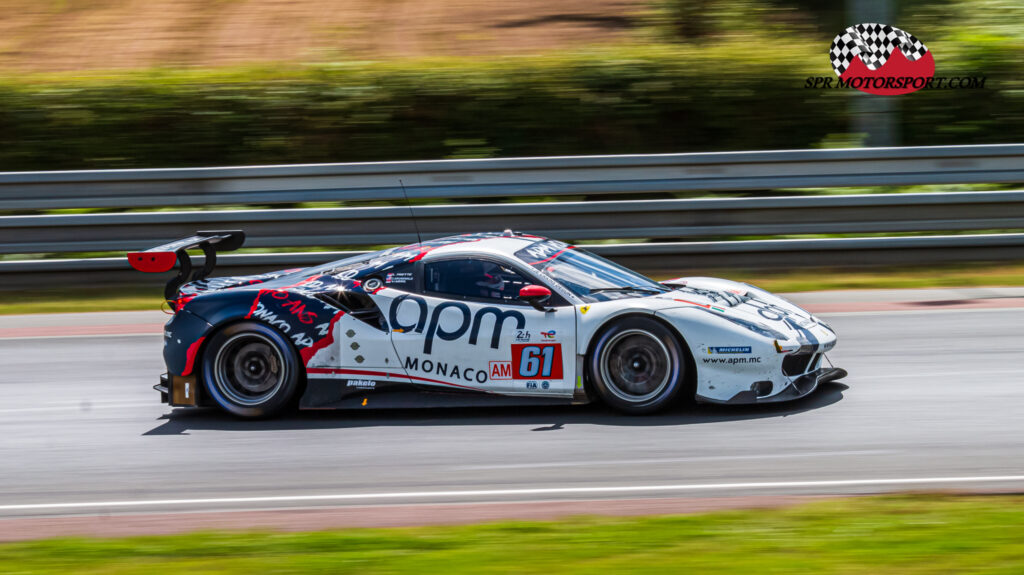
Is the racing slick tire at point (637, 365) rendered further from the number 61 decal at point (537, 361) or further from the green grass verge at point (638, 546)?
the green grass verge at point (638, 546)

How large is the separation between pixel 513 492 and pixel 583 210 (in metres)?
6.56

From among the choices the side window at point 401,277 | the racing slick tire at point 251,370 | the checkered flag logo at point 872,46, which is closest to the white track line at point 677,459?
the side window at point 401,277

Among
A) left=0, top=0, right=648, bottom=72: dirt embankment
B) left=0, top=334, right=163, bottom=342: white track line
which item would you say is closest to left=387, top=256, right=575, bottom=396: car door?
left=0, top=334, right=163, bottom=342: white track line

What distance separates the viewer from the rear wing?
738 centimetres

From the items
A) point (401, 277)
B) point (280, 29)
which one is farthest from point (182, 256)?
point (280, 29)

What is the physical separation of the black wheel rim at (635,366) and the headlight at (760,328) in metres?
0.47

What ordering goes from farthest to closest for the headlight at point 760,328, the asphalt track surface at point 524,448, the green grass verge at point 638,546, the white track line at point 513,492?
the headlight at point 760,328 → the asphalt track surface at point 524,448 → the white track line at point 513,492 → the green grass verge at point 638,546

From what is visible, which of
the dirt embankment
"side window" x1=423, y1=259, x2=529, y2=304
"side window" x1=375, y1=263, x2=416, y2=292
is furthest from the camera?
the dirt embankment

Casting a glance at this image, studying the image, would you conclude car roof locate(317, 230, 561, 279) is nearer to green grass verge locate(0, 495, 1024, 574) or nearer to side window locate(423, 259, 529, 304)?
side window locate(423, 259, 529, 304)

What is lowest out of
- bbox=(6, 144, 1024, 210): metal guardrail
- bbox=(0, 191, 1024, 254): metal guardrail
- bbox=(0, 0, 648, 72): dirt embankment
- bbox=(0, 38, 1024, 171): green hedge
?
bbox=(0, 191, 1024, 254): metal guardrail

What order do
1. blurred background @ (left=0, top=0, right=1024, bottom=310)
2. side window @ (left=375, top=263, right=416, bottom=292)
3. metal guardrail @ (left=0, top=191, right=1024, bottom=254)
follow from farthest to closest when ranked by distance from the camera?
blurred background @ (left=0, top=0, right=1024, bottom=310), metal guardrail @ (left=0, top=191, right=1024, bottom=254), side window @ (left=375, top=263, right=416, bottom=292)

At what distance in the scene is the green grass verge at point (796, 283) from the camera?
11.2 m

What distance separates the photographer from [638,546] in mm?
4684

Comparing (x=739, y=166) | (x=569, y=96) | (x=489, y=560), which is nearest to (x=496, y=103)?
(x=569, y=96)
